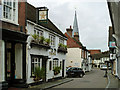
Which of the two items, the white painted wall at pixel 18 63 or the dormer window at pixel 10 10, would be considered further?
the white painted wall at pixel 18 63

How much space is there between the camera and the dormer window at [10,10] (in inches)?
471

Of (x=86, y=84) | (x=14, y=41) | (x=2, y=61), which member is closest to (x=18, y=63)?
(x=14, y=41)

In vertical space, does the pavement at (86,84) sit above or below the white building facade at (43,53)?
below

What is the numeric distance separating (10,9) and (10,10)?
7 centimetres

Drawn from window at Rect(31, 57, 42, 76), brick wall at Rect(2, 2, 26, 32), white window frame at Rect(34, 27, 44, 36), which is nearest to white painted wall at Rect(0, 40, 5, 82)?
brick wall at Rect(2, 2, 26, 32)

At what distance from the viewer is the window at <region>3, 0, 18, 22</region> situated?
472 inches

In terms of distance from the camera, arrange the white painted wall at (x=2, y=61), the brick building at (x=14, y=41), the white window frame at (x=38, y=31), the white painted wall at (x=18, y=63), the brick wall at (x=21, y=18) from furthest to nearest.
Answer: the white window frame at (x=38, y=31), the white painted wall at (x=18, y=63), the brick wall at (x=21, y=18), the brick building at (x=14, y=41), the white painted wall at (x=2, y=61)

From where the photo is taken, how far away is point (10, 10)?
1255 cm

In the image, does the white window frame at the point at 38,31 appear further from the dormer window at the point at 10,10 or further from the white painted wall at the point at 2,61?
the white painted wall at the point at 2,61

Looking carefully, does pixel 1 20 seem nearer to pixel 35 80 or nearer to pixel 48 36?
pixel 35 80

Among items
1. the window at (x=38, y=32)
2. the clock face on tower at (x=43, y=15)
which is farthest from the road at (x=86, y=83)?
the clock face on tower at (x=43, y=15)

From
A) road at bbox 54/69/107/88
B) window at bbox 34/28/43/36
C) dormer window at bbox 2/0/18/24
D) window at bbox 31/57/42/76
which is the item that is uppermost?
dormer window at bbox 2/0/18/24

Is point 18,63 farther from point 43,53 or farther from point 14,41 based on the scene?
point 43,53

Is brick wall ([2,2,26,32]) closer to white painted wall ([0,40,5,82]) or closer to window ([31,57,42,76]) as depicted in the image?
white painted wall ([0,40,5,82])
